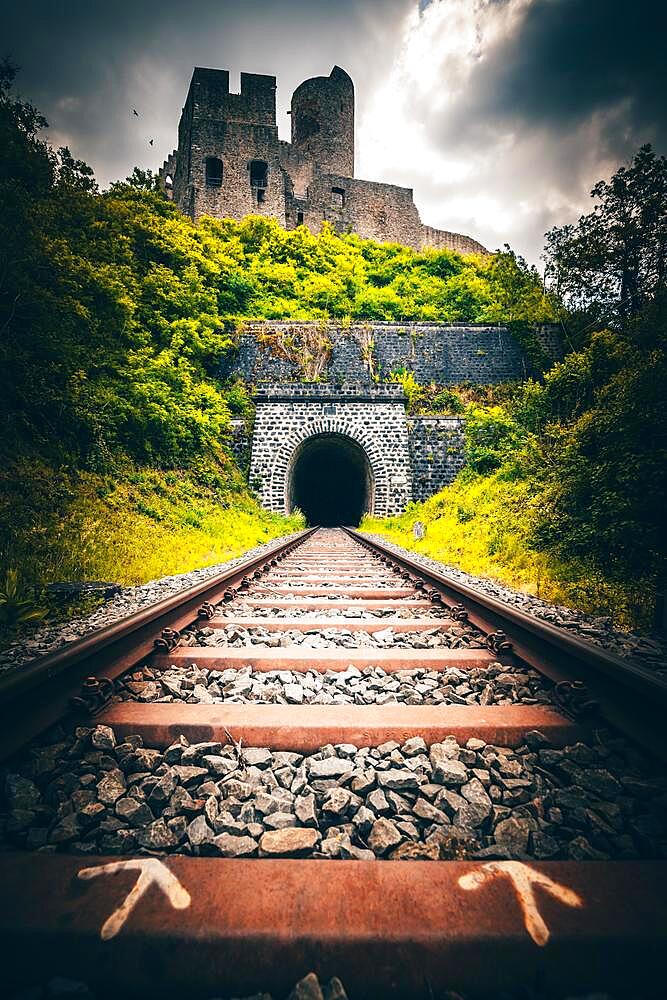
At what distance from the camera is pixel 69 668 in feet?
6.28

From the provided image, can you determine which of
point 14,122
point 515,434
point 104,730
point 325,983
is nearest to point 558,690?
point 325,983

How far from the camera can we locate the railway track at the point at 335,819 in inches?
34.3

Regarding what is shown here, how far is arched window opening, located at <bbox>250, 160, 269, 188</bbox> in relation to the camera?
3269 cm

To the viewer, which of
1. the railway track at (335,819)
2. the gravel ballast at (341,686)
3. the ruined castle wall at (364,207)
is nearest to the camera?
the railway track at (335,819)

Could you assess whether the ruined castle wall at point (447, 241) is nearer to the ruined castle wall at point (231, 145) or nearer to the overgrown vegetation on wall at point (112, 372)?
the ruined castle wall at point (231, 145)

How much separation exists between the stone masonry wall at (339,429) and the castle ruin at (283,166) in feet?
78.8

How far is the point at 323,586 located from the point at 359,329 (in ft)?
45.5

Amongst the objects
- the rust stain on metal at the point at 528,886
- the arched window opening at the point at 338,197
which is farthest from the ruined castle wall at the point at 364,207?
the rust stain on metal at the point at 528,886

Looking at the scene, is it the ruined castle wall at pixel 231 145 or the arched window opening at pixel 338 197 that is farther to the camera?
the arched window opening at pixel 338 197

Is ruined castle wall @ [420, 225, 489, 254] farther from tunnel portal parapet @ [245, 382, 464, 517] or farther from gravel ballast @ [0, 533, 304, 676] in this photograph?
gravel ballast @ [0, 533, 304, 676]

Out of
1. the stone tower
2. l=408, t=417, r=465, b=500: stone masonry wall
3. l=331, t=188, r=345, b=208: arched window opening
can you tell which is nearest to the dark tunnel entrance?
l=408, t=417, r=465, b=500: stone masonry wall

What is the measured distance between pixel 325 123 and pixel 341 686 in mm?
47487

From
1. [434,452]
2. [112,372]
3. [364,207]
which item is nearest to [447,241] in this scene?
[364,207]

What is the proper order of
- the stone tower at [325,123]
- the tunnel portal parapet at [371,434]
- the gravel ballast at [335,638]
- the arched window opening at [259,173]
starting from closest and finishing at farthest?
the gravel ballast at [335,638], the tunnel portal parapet at [371,434], the arched window opening at [259,173], the stone tower at [325,123]
